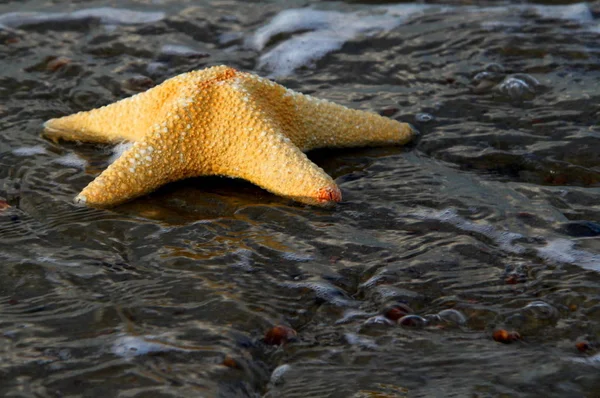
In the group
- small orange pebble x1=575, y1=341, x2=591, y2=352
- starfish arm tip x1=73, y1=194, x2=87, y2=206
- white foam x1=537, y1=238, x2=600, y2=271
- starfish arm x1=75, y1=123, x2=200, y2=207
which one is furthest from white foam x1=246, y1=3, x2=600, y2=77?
small orange pebble x1=575, y1=341, x2=591, y2=352

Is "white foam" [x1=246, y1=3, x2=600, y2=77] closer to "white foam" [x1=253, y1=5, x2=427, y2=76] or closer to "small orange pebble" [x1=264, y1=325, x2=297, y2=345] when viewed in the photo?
"white foam" [x1=253, y1=5, x2=427, y2=76]

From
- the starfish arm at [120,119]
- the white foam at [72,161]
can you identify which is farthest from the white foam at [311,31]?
the white foam at [72,161]

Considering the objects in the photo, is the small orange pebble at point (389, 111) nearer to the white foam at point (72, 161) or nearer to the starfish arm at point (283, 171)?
the starfish arm at point (283, 171)

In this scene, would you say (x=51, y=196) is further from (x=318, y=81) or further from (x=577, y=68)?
(x=577, y=68)

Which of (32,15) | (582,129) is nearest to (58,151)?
(32,15)

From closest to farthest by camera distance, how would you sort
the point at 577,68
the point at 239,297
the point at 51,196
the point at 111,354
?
the point at 111,354 → the point at 239,297 → the point at 51,196 → the point at 577,68

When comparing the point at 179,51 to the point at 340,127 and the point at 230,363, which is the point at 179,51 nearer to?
the point at 340,127
